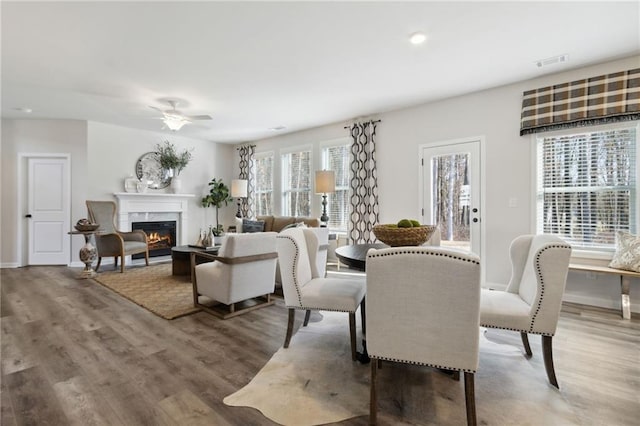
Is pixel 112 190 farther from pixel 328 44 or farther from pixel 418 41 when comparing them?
pixel 418 41

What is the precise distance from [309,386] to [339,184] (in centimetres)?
404

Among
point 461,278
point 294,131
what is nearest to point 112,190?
point 294,131

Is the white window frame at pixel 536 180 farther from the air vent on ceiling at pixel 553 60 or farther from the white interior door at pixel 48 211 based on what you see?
the white interior door at pixel 48 211

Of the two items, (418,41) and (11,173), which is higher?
(418,41)

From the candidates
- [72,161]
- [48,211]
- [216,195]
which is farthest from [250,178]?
[48,211]

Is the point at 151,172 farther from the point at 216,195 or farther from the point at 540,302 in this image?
the point at 540,302

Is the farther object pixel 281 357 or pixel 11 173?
pixel 11 173

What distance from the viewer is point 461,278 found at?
128cm

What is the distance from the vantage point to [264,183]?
687cm

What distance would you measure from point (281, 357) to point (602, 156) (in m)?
3.85

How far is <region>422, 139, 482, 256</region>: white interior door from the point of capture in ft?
13.0

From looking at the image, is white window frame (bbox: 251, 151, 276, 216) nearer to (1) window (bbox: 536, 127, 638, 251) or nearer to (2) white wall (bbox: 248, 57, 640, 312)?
(2) white wall (bbox: 248, 57, 640, 312)

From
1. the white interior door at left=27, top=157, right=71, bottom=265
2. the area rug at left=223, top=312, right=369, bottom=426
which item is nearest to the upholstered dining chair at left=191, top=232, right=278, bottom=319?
the area rug at left=223, top=312, right=369, bottom=426

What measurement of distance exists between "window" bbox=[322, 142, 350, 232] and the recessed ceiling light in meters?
2.67
